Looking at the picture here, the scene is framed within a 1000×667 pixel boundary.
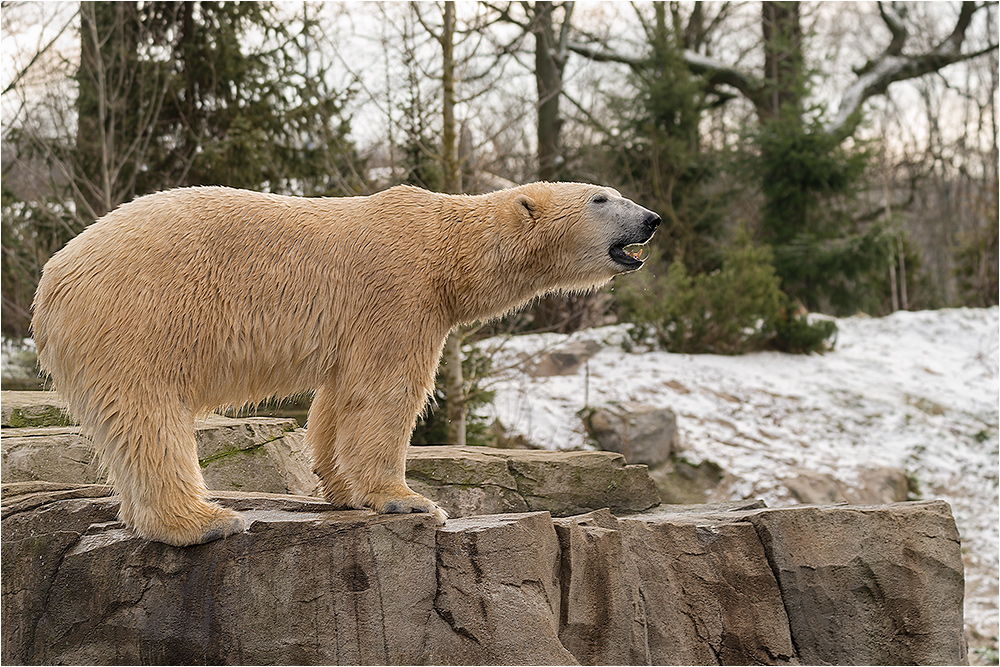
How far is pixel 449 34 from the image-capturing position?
8.27 metres

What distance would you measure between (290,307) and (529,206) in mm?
1331

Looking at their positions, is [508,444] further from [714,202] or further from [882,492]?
[714,202]

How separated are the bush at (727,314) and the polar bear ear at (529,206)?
852 centimetres

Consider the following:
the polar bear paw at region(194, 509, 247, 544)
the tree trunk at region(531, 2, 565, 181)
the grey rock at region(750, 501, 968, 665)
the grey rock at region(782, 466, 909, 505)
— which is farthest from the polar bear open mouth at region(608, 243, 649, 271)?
the tree trunk at region(531, 2, 565, 181)

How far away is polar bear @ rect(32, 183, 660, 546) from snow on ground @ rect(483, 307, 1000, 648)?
4.80 meters

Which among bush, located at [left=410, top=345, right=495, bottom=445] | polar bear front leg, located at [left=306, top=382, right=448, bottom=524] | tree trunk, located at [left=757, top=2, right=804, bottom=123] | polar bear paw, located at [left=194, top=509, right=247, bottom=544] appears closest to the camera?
polar bear paw, located at [left=194, top=509, right=247, bottom=544]

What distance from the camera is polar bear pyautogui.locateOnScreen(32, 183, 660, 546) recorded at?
3.65 metres

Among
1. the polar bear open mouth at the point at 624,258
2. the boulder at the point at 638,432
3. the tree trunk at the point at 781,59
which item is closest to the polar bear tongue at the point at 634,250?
the polar bear open mouth at the point at 624,258

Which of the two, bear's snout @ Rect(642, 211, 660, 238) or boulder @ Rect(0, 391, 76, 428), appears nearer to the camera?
bear's snout @ Rect(642, 211, 660, 238)

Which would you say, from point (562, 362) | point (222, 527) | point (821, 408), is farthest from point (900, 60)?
point (222, 527)

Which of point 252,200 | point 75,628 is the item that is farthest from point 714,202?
→ point 75,628

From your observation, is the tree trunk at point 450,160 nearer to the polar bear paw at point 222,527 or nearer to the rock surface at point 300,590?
the rock surface at point 300,590

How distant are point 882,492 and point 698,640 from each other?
19.6 feet

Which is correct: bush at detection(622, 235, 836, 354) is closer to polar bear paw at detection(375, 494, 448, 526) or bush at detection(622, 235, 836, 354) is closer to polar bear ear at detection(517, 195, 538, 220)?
polar bear ear at detection(517, 195, 538, 220)
